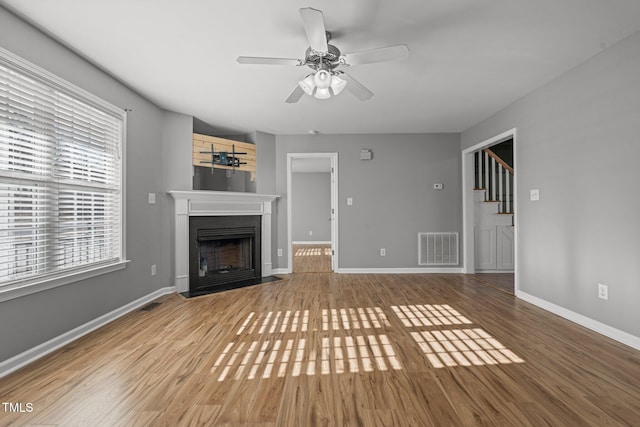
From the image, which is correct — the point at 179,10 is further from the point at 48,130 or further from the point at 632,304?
the point at 632,304

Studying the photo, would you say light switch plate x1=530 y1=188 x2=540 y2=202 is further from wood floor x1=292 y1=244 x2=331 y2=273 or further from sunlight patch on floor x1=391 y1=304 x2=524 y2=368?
wood floor x1=292 y1=244 x2=331 y2=273

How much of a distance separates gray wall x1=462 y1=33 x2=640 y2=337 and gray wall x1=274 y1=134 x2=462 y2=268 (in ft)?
4.98

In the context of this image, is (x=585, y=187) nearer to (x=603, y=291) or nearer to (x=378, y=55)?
(x=603, y=291)

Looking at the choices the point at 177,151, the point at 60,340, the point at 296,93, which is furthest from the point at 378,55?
the point at 60,340

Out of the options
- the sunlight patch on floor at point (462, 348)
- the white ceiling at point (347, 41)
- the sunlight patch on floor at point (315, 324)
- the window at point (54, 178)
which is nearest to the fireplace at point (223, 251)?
the window at point (54, 178)

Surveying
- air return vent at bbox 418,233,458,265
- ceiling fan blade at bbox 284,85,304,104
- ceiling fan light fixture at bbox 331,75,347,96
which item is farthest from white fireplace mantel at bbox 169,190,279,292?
air return vent at bbox 418,233,458,265

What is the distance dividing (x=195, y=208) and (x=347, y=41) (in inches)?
112

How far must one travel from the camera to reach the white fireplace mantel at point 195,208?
12.9 ft

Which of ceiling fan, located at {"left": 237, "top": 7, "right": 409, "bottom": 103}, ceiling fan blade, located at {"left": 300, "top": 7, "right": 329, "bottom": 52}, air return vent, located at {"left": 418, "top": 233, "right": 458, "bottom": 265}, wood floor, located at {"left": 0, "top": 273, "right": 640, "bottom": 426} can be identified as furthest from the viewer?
air return vent, located at {"left": 418, "top": 233, "right": 458, "bottom": 265}

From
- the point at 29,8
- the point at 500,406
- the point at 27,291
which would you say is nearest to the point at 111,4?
→ the point at 29,8

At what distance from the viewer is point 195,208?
4.05 meters

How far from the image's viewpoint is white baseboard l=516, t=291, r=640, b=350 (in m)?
2.29

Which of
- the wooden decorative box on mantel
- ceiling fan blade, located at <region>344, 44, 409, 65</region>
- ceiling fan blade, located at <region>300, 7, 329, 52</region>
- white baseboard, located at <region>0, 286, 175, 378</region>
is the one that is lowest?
white baseboard, located at <region>0, 286, 175, 378</region>

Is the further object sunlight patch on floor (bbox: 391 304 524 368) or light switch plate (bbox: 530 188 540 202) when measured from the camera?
light switch plate (bbox: 530 188 540 202)
